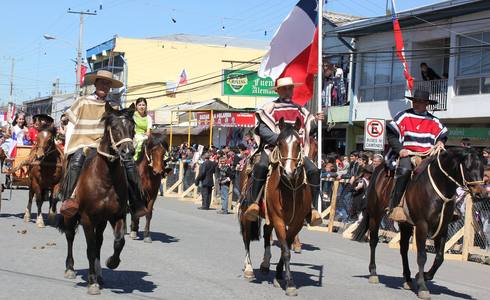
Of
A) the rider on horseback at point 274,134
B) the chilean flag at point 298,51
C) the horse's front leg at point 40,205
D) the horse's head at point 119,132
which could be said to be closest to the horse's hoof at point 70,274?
the horse's head at point 119,132

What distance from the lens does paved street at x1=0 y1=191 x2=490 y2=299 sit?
30.3 ft

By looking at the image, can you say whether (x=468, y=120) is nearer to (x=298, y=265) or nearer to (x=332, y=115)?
(x=332, y=115)

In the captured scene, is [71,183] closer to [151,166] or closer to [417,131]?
[417,131]

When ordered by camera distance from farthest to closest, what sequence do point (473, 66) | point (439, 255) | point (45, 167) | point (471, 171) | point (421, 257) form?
point (473, 66) → point (45, 167) → point (439, 255) → point (421, 257) → point (471, 171)

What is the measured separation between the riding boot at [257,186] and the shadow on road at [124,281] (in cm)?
166

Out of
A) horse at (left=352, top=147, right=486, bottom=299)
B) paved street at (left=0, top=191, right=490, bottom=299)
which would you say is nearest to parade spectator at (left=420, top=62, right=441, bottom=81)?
paved street at (left=0, top=191, right=490, bottom=299)

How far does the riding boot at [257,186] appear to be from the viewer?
10.1 meters

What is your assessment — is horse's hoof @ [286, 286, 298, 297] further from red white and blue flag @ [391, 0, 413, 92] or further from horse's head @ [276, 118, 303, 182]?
red white and blue flag @ [391, 0, 413, 92]

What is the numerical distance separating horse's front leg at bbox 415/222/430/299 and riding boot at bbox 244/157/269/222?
87.9 inches

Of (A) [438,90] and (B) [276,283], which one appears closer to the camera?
(B) [276,283]

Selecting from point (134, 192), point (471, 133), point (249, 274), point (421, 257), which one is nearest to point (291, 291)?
point (249, 274)

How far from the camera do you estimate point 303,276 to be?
37.0 ft

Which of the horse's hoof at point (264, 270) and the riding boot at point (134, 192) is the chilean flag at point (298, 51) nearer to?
the horse's hoof at point (264, 270)

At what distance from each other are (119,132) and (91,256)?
157 cm
